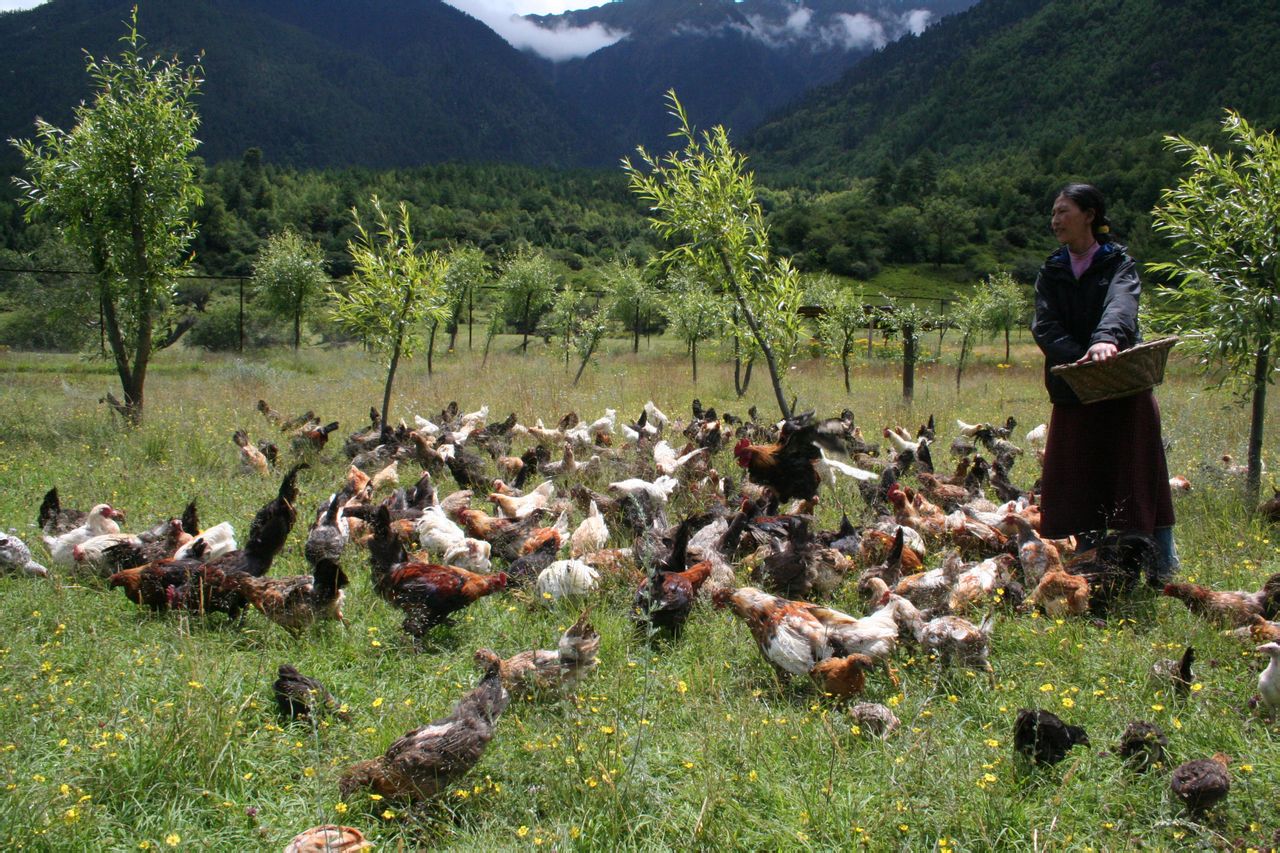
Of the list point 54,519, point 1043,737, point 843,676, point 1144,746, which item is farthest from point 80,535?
point 1144,746

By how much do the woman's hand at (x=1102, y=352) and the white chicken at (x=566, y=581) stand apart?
122 inches

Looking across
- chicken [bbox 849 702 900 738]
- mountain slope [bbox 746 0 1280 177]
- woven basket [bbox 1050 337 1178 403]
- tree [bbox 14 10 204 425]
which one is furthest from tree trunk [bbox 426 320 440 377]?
mountain slope [bbox 746 0 1280 177]

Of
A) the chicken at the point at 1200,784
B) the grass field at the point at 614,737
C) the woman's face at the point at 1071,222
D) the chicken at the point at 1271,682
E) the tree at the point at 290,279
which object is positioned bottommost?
the grass field at the point at 614,737

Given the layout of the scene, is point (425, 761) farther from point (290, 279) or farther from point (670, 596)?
point (290, 279)

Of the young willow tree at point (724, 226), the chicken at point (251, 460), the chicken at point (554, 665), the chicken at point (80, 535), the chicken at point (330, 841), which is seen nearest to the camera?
the chicken at point (330, 841)

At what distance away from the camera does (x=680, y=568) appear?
464 cm

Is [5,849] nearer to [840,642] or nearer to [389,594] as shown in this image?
[389,594]

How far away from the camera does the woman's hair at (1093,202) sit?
14.0 ft

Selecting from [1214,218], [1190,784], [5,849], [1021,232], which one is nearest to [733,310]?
[1214,218]

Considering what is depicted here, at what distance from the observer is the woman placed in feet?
14.1

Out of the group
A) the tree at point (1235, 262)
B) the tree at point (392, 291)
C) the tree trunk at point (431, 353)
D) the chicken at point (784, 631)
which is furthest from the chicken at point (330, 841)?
the tree trunk at point (431, 353)

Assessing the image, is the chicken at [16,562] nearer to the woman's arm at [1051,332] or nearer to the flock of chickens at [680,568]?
the flock of chickens at [680,568]

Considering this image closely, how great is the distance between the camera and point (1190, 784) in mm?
2486

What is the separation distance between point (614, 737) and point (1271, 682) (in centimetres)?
273
